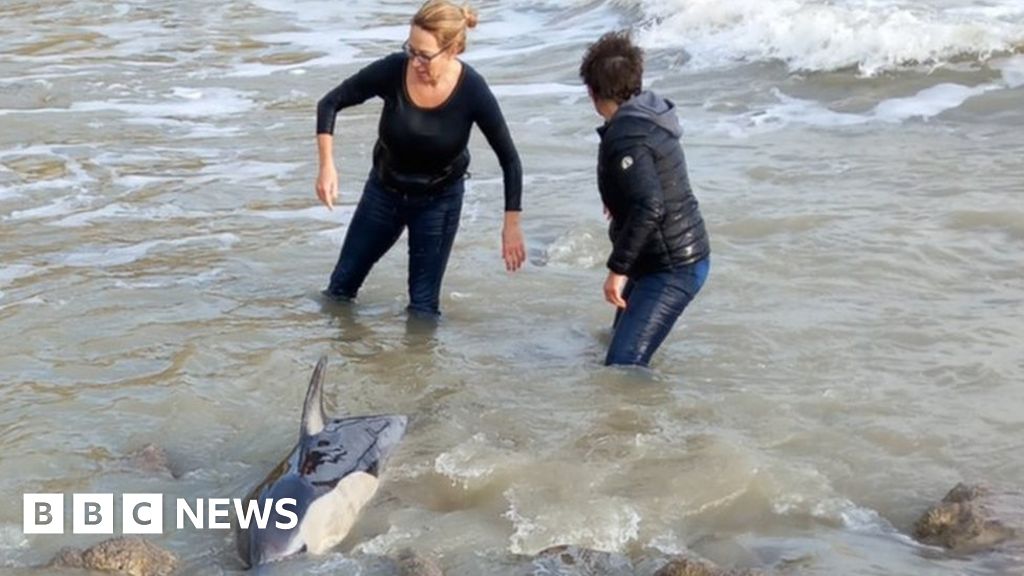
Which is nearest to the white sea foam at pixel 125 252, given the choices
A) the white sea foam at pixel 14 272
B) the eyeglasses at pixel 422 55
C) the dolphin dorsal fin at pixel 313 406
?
the white sea foam at pixel 14 272

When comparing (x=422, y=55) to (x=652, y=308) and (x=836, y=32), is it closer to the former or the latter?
(x=652, y=308)

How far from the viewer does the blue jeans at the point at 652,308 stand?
650 centimetres

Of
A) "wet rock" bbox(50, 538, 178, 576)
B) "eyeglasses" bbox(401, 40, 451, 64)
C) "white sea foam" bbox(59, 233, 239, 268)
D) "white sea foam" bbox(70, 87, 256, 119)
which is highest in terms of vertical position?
"eyeglasses" bbox(401, 40, 451, 64)

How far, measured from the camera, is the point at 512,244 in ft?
22.7

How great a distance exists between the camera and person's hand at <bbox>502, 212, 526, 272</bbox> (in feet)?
22.7

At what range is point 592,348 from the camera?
7.52 metres

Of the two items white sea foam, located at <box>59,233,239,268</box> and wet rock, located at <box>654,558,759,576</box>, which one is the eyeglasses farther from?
white sea foam, located at <box>59,233,239,268</box>

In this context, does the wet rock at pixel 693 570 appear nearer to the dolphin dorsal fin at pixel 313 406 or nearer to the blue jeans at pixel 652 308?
the dolphin dorsal fin at pixel 313 406

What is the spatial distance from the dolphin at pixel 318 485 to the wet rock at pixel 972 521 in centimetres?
215

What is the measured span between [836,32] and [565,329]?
28.3 ft

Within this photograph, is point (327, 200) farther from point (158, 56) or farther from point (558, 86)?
point (158, 56)

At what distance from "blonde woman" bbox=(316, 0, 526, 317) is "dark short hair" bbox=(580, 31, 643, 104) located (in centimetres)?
76

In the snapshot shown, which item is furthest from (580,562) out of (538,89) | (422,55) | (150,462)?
(538,89)

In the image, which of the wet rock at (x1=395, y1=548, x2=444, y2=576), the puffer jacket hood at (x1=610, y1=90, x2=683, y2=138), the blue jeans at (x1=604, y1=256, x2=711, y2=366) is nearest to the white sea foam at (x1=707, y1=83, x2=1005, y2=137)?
the blue jeans at (x1=604, y1=256, x2=711, y2=366)
